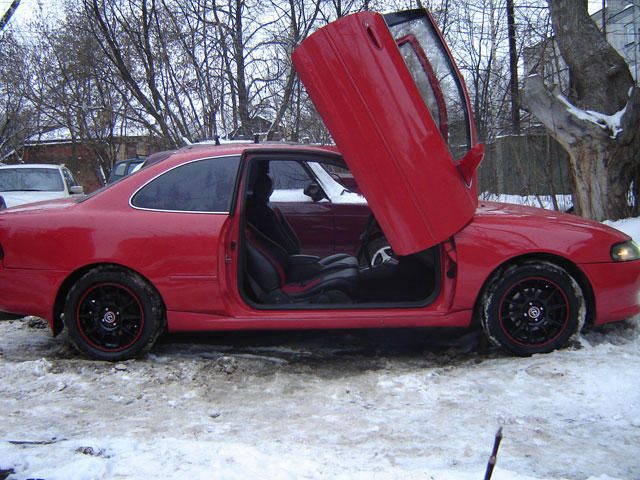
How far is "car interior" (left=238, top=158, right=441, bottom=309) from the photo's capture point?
4.37 meters

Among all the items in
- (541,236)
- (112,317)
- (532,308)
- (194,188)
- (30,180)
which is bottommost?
(532,308)

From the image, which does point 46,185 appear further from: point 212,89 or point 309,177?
point 309,177

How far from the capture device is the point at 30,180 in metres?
12.7

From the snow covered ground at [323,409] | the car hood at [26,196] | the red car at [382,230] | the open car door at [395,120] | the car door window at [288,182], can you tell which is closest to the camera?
the snow covered ground at [323,409]

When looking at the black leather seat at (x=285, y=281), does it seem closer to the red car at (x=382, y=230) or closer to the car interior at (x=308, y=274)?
the car interior at (x=308, y=274)

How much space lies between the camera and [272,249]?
5.08m

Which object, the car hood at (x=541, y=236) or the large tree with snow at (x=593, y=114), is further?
the large tree with snow at (x=593, y=114)

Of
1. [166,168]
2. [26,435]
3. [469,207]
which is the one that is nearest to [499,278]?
[469,207]

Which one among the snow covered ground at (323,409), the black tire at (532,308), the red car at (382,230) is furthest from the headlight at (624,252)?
the snow covered ground at (323,409)

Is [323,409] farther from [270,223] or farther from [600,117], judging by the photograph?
[600,117]

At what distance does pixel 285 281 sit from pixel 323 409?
163 centimetres

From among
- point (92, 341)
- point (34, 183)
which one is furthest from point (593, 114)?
point (34, 183)

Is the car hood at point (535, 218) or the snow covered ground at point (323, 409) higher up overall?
the car hood at point (535, 218)

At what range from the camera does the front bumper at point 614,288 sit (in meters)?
4.13
